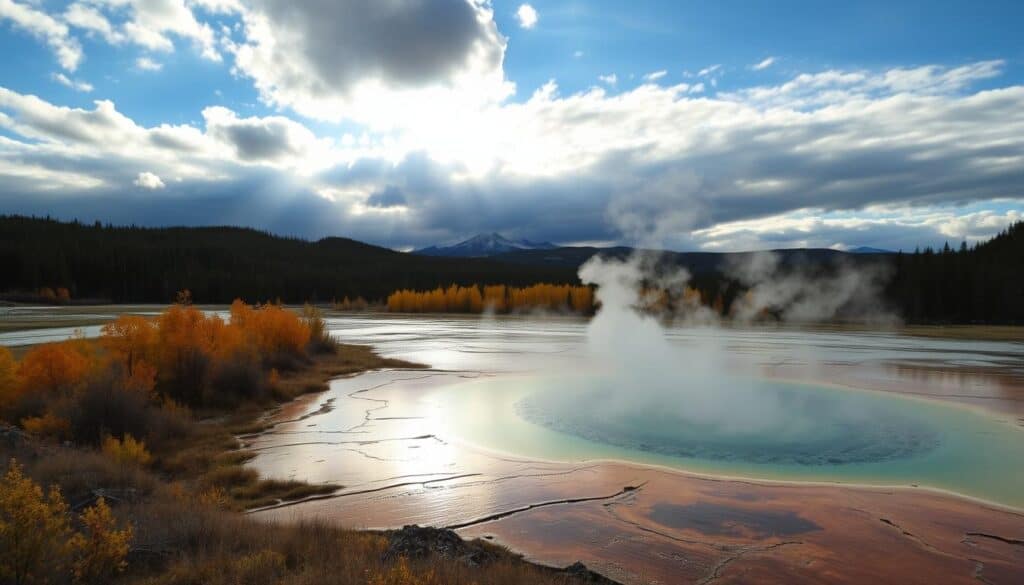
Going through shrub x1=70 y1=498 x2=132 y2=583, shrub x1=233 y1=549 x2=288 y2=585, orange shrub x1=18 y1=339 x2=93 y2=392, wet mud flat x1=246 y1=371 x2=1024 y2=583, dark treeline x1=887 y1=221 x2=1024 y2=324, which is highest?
dark treeline x1=887 y1=221 x2=1024 y2=324

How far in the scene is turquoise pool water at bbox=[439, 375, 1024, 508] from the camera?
40.3ft

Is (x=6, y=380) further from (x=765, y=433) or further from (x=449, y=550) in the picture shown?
(x=765, y=433)

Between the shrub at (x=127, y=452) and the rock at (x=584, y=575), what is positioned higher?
the shrub at (x=127, y=452)

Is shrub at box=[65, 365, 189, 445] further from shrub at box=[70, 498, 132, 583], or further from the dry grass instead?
shrub at box=[70, 498, 132, 583]

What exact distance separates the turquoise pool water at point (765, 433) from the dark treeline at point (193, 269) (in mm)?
107620

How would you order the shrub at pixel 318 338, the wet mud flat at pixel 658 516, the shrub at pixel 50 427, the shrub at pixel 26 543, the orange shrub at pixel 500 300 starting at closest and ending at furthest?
the shrub at pixel 26 543 → the wet mud flat at pixel 658 516 → the shrub at pixel 50 427 → the shrub at pixel 318 338 → the orange shrub at pixel 500 300

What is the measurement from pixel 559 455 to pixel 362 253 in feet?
614

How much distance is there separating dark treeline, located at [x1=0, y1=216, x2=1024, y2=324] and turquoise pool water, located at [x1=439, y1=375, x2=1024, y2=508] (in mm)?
30344

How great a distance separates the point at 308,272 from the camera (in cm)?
13875

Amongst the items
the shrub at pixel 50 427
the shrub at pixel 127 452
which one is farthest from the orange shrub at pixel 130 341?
the shrub at pixel 127 452

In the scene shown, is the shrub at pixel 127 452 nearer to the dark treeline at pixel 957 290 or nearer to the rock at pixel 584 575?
the rock at pixel 584 575

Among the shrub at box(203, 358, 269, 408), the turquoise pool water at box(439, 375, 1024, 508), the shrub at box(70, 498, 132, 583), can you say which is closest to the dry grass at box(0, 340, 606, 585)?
the shrub at box(70, 498, 132, 583)

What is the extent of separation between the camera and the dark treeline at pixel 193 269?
4134 inches

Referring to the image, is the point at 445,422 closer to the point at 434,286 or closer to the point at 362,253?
the point at 434,286
